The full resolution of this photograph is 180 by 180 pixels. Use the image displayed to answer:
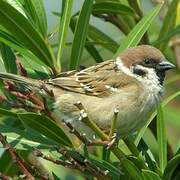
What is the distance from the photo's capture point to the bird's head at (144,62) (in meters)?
3.12

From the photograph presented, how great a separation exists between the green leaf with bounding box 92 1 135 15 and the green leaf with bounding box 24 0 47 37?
366 millimetres

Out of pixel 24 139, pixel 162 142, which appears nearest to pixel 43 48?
pixel 24 139

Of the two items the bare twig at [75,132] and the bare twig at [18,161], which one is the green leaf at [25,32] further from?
the bare twig at [75,132]

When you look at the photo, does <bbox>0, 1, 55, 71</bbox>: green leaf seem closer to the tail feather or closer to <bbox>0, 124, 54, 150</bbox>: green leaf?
the tail feather

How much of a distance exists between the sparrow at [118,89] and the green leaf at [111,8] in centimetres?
18

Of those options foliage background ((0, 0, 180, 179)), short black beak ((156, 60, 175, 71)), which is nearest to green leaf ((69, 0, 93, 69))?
foliage background ((0, 0, 180, 179))

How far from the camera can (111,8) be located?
10.0ft

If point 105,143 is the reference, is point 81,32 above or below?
above

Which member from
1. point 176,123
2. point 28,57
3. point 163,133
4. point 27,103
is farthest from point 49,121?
point 176,123

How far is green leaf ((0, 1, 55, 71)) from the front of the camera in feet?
8.32

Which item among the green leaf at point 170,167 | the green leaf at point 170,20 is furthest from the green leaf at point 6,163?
the green leaf at point 170,20

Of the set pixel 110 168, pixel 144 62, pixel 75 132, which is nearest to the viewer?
pixel 75 132

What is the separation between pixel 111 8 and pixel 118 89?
0.39 m

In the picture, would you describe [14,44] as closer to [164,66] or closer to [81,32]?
[81,32]
